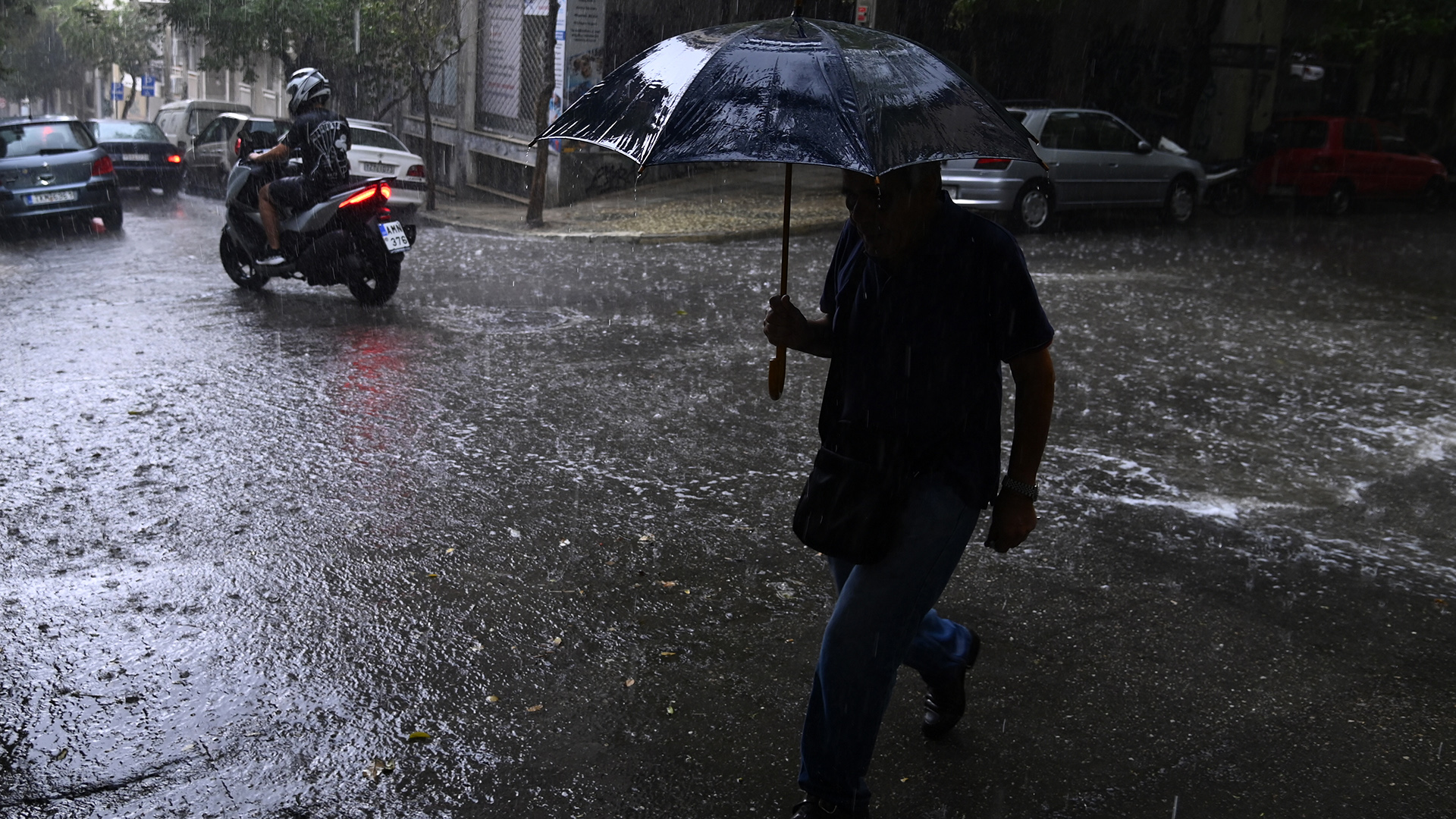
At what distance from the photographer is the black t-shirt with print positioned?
9.59 meters

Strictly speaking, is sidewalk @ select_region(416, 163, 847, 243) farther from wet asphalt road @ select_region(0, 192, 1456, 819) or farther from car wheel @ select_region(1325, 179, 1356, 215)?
car wheel @ select_region(1325, 179, 1356, 215)

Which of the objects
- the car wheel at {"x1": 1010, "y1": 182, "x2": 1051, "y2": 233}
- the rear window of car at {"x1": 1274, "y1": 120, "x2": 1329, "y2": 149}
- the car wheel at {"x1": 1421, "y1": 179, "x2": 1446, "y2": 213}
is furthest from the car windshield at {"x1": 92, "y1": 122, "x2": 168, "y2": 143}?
the car wheel at {"x1": 1421, "y1": 179, "x2": 1446, "y2": 213}

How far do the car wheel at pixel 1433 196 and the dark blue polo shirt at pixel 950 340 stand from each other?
25.2 metres

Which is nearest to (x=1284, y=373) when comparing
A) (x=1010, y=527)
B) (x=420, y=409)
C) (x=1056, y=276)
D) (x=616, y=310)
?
(x=1056, y=276)

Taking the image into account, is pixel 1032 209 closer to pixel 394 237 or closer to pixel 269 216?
pixel 394 237

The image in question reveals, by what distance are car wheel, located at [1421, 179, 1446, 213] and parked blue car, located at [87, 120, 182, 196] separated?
931 inches

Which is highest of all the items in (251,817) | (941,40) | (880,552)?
(941,40)

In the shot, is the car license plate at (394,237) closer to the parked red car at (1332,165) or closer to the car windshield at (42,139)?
the car windshield at (42,139)

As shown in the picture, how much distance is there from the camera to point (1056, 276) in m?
13.2

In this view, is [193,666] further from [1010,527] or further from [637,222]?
[637,222]

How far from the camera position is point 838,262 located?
10.2ft

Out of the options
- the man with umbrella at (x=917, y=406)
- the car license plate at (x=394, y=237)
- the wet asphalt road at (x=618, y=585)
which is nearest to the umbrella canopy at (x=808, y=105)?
the man with umbrella at (x=917, y=406)

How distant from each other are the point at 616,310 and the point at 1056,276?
213 inches

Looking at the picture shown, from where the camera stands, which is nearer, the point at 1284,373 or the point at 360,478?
the point at 360,478
